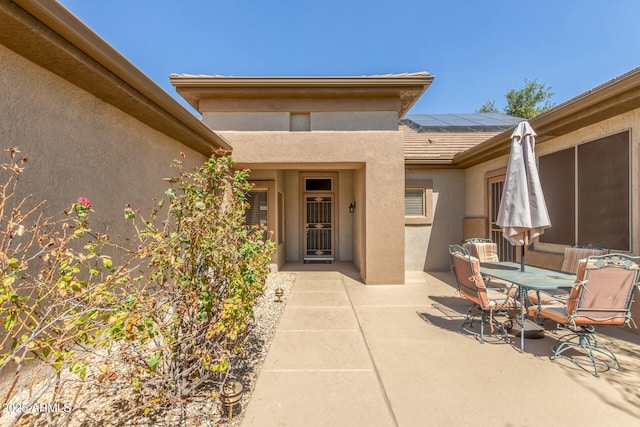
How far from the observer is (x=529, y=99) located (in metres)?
35.1

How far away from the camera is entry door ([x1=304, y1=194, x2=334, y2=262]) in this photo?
453 inches

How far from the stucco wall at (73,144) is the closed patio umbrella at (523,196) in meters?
6.20

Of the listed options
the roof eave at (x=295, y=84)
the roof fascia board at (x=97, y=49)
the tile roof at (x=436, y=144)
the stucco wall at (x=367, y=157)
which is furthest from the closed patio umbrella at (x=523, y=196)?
the roof fascia board at (x=97, y=49)

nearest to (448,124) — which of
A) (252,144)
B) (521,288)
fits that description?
(252,144)

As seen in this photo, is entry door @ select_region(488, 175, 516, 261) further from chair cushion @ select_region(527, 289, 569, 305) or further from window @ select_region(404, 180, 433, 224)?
chair cushion @ select_region(527, 289, 569, 305)

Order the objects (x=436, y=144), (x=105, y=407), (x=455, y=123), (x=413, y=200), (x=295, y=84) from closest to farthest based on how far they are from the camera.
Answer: (x=105, y=407)
(x=295, y=84)
(x=413, y=200)
(x=436, y=144)
(x=455, y=123)

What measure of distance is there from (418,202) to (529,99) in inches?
1432

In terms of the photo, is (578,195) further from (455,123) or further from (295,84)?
(455,123)

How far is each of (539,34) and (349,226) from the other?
12.3 meters

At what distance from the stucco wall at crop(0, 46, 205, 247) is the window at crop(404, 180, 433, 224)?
7.57m

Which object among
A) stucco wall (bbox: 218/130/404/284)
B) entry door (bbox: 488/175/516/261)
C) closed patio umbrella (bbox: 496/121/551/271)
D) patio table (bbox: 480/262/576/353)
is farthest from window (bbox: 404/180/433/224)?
closed patio umbrella (bbox: 496/121/551/271)

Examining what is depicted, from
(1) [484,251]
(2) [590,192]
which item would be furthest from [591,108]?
(1) [484,251]

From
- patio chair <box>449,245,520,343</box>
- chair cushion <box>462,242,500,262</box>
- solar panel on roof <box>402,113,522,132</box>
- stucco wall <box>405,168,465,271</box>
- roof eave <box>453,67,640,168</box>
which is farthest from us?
solar panel on roof <box>402,113,522,132</box>

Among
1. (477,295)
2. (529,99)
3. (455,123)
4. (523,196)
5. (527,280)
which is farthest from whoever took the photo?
(529,99)
